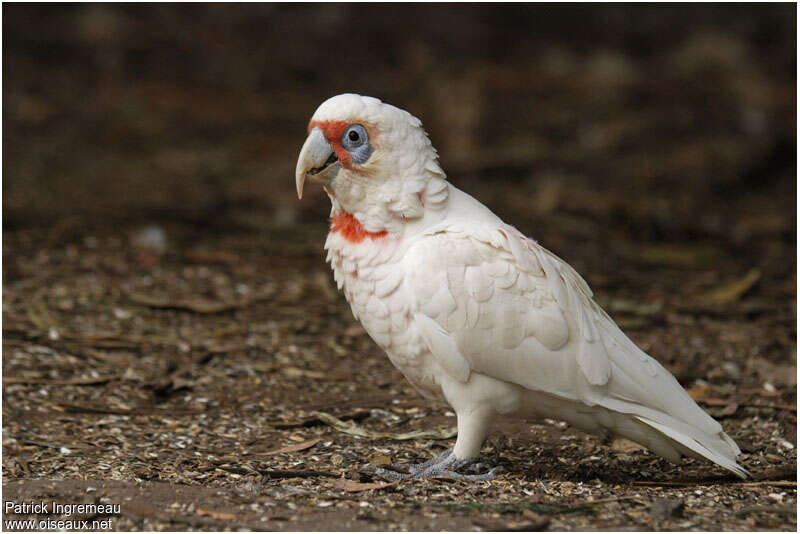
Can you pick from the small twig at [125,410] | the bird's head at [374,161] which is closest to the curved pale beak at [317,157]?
the bird's head at [374,161]

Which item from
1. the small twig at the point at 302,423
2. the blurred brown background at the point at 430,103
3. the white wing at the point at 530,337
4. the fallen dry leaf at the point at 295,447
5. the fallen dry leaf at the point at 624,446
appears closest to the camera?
the white wing at the point at 530,337

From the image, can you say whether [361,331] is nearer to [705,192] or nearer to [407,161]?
[407,161]

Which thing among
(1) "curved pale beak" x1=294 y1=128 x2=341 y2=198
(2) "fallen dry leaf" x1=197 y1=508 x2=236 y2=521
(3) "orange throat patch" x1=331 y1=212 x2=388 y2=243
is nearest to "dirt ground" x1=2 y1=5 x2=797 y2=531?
(2) "fallen dry leaf" x1=197 y1=508 x2=236 y2=521

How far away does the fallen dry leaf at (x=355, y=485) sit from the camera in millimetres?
3252

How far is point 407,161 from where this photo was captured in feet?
11.1

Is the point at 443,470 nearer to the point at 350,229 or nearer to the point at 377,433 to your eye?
the point at 377,433

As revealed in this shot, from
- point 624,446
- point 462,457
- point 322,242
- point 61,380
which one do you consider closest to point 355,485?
point 462,457

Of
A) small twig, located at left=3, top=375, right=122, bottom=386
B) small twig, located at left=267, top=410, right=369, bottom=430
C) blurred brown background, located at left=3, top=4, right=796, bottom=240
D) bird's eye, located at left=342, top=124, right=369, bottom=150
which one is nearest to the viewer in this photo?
bird's eye, located at left=342, top=124, right=369, bottom=150

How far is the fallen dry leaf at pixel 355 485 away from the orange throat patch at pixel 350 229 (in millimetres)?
831

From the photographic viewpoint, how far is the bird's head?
3.33m

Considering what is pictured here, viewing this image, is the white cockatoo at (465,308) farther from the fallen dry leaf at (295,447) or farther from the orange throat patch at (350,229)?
the fallen dry leaf at (295,447)

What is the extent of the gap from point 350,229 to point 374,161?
0.86ft

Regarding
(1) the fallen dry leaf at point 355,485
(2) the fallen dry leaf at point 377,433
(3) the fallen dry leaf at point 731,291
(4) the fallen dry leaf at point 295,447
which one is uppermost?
(3) the fallen dry leaf at point 731,291

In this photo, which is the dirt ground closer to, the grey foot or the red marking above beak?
the grey foot
